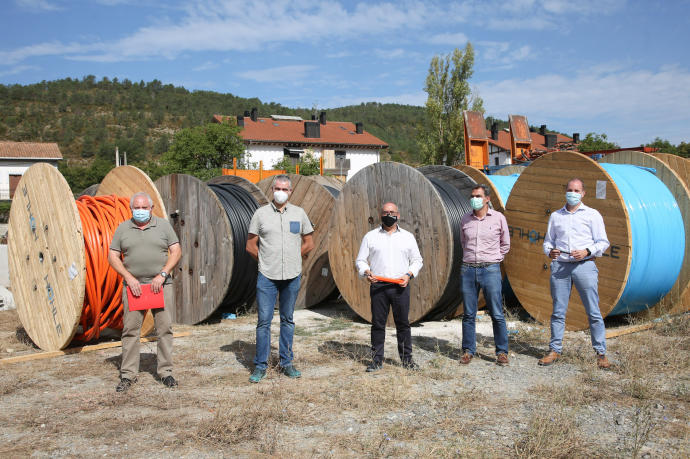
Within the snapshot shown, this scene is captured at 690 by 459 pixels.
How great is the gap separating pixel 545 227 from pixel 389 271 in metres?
2.84

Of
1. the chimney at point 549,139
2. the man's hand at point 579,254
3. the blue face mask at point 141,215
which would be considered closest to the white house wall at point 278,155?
the chimney at point 549,139

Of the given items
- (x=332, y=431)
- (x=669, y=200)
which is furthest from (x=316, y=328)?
(x=669, y=200)

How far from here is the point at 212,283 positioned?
7.59m

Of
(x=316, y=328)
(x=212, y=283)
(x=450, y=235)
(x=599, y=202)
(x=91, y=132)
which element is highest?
(x=91, y=132)

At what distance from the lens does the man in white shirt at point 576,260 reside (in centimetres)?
509

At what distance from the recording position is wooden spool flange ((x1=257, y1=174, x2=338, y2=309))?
340 inches

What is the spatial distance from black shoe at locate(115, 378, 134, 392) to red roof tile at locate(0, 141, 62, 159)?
160ft

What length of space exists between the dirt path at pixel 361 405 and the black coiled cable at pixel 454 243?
2.73 feet

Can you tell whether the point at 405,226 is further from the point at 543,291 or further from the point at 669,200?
the point at 669,200

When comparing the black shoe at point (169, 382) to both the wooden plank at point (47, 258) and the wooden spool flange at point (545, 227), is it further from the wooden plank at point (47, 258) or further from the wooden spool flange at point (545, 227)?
the wooden spool flange at point (545, 227)

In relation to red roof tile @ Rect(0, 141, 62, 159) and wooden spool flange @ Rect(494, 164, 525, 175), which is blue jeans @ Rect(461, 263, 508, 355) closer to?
wooden spool flange @ Rect(494, 164, 525, 175)

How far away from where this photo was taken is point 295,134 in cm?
4741

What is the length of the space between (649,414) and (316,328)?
413 cm

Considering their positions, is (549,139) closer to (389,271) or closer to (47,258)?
(389,271)
